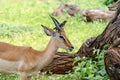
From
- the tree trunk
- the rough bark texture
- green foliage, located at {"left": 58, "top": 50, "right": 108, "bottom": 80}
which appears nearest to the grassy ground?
the tree trunk

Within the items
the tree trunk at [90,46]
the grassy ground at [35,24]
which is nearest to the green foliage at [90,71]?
the tree trunk at [90,46]

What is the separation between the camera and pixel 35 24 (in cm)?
1243

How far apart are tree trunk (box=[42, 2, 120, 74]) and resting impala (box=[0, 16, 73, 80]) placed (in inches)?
39.8

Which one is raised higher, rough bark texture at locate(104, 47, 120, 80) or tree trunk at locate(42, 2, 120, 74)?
tree trunk at locate(42, 2, 120, 74)

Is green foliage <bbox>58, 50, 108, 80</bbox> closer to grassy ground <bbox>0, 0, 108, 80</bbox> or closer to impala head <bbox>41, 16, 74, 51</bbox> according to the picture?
impala head <bbox>41, 16, 74, 51</bbox>

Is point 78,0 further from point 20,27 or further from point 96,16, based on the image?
point 20,27

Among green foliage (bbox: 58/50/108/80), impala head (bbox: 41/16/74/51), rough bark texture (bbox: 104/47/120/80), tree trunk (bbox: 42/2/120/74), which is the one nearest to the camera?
rough bark texture (bbox: 104/47/120/80)

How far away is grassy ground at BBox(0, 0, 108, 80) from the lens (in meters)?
10.6

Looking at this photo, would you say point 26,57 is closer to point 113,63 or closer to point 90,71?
point 90,71

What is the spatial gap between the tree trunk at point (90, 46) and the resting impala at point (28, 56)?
39.8 inches

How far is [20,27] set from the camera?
11.6 metres

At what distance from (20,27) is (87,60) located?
183 inches

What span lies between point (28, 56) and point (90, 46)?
59.6 inches

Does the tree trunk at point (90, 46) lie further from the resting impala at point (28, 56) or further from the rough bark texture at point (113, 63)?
the rough bark texture at point (113, 63)
